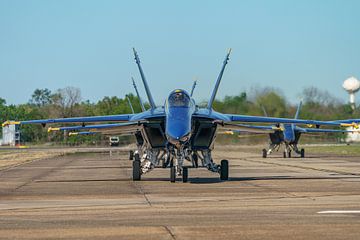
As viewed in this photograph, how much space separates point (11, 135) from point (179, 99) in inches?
3326

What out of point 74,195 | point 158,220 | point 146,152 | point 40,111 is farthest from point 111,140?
point 158,220

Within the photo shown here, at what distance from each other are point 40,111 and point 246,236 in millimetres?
93596

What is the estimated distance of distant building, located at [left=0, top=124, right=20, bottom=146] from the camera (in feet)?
311

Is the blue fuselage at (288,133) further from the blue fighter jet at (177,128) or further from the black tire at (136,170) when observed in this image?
the black tire at (136,170)

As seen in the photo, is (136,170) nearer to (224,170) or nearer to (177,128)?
(224,170)

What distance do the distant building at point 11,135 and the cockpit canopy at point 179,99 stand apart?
7408 cm

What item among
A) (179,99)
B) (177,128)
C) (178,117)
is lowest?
(177,128)

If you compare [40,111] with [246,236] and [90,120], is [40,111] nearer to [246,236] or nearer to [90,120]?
[90,120]

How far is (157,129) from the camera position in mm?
22078

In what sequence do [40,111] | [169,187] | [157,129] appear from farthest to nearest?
[40,111], [157,129], [169,187]

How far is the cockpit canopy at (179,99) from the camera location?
2091cm

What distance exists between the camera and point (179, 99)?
2098 cm

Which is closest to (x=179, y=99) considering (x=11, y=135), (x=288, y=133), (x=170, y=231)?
(x=170, y=231)

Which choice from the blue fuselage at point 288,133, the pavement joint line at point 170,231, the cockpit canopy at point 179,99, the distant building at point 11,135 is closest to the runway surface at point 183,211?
the pavement joint line at point 170,231
